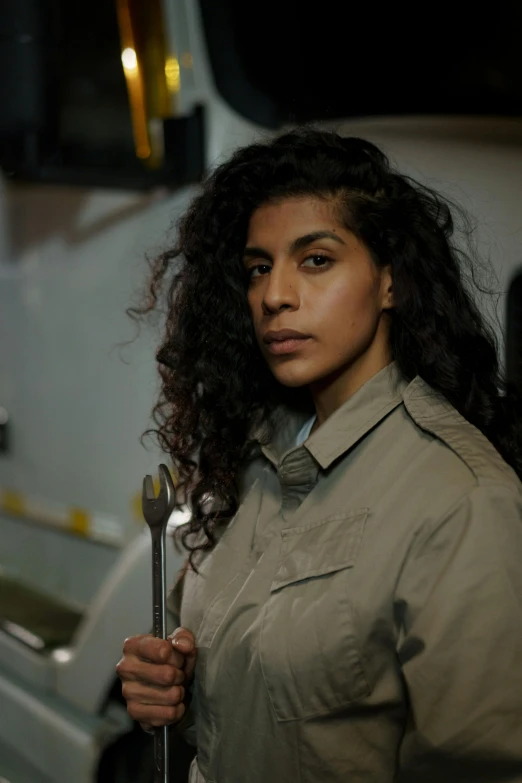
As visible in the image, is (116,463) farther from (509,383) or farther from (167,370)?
(509,383)

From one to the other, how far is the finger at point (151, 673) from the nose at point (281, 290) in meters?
0.64

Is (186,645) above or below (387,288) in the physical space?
below

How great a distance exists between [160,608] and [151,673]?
0.37 ft

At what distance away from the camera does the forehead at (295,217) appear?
1.52m

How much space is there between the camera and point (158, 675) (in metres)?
1.58

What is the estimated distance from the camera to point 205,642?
1.53 meters

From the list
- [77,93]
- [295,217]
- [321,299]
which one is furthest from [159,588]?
[77,93]

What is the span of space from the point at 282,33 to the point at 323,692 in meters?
1.59

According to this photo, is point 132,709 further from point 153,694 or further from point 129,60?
point 129,60

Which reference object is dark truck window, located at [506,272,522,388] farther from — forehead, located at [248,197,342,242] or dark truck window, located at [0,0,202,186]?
dark truck window, located at [0,0,202,186]

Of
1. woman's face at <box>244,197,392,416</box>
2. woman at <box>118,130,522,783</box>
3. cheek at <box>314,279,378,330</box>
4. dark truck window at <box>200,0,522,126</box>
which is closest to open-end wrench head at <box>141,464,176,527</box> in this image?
woman at <box>118,130,522,783</box>

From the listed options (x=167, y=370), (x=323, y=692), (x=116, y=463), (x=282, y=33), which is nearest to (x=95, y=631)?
(x=116, y=463)

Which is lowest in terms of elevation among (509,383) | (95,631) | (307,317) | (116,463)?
(95,631)

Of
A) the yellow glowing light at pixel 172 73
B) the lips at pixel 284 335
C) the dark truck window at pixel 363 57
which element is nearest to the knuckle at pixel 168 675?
the lips at pixel 284 335
